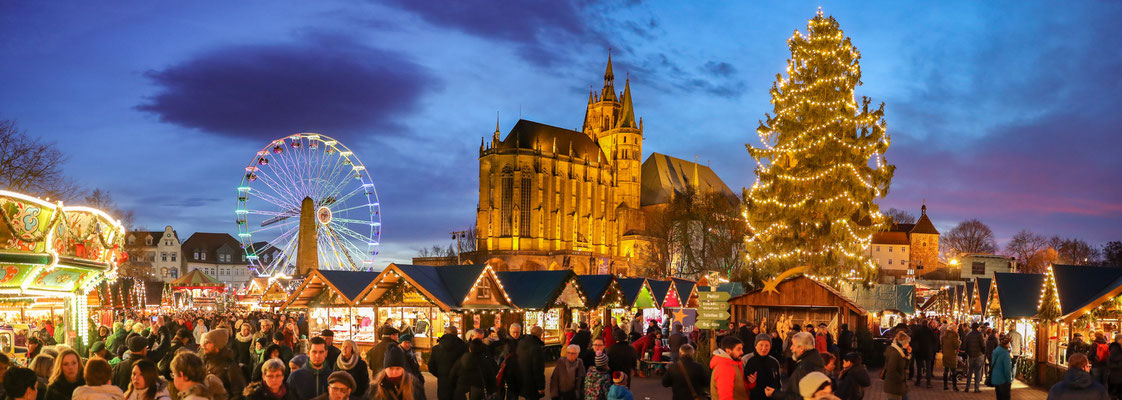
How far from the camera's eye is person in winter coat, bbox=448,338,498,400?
10203mm

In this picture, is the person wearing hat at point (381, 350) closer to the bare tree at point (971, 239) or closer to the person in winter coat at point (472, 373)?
the person in winter coat at point (472, 373)

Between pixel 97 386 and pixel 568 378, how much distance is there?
5152 mm

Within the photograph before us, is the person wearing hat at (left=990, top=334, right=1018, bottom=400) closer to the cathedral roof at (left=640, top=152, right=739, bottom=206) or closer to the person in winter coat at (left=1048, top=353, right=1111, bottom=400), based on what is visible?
the person in winter coat at (left=1048, top=353, right=1111, bottom=400)

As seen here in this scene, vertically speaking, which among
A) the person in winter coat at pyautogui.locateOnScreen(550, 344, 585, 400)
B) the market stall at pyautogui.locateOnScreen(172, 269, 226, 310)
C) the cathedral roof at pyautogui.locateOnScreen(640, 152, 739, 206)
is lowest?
the market stall at pyautogui.locateOnScreen(172, 269, 226, 310)

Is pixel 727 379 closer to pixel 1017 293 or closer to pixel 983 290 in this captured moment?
pixel 1017 293

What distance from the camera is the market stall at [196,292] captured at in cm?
5072

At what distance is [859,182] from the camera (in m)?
29.7

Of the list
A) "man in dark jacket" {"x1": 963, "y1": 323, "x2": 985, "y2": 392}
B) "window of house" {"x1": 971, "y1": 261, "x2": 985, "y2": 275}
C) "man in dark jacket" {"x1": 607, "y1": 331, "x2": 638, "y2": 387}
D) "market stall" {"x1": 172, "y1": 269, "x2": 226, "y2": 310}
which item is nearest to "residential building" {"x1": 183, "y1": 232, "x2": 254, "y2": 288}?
"market stall" {"x1": 172, "y1": 269, "x2": 226, "y2": 310}

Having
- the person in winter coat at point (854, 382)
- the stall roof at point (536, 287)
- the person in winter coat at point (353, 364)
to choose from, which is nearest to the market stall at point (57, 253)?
the person in winter coat at point (353, 364)

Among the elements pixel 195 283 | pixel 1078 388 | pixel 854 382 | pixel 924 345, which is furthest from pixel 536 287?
pixel 195 283

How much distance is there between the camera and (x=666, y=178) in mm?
105688

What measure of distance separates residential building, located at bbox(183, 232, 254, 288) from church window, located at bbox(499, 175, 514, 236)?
109 ft

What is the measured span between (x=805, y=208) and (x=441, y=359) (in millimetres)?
21936

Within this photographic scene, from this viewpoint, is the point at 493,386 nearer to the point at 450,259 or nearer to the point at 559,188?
the point at 559,188
